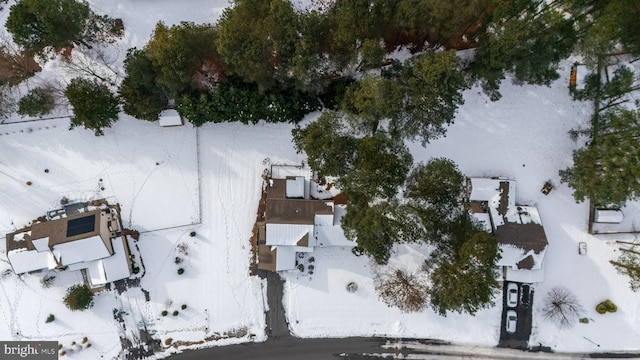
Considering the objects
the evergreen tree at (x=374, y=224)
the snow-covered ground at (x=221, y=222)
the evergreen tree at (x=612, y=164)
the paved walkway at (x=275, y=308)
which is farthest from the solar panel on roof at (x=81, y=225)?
the evergreen tree at (x=612, y=164)

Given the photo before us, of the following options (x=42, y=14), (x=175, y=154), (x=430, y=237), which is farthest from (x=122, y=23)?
(x=430, y=237)

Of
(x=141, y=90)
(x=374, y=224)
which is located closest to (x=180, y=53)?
(x=141, y=90)

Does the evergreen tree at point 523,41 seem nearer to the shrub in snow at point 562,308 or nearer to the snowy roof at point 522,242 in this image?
the snowy roof at point 522,242

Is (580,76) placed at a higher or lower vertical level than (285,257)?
higher

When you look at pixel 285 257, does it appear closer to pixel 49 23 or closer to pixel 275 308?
pixel 275 308

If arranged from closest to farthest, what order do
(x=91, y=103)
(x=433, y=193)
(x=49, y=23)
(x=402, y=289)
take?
(x=49, y=23)
(x=433, y=193)
(x=91, y=103)
(x=402, y=289)

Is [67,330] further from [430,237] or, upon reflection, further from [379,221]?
[430,237]

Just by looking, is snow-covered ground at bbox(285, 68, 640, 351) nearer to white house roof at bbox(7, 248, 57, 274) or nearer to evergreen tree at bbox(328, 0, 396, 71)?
evergreen tree at bbox(328, 0, 396, 71)
